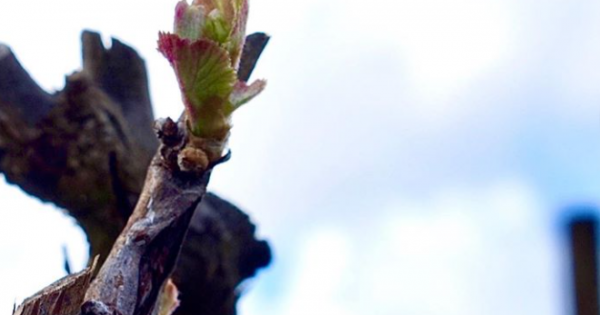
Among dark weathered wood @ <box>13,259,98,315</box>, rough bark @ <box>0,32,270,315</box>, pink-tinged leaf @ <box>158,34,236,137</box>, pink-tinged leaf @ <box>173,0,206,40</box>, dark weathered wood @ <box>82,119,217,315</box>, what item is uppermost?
rough bark @ <box>0,32,270,315</box>

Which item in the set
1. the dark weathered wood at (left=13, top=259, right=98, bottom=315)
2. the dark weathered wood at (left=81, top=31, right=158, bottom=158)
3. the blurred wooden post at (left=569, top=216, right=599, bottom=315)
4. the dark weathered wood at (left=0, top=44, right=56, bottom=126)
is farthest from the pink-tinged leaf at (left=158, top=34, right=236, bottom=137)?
the dark weathered wood at (left=81, top=31, right=158, bottom=158)

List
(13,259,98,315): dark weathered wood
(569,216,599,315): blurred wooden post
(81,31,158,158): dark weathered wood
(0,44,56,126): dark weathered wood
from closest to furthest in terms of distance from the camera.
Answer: (13,259,98,315): dark weathered wood
(569,216,599,315): blurred wooden post
(0,44,56,126): dark weathered wood
(81,31,158,158): dark weathered wood

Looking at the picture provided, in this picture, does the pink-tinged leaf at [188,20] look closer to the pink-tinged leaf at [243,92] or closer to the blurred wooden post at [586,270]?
the pink-tinged leaf at [243,92]

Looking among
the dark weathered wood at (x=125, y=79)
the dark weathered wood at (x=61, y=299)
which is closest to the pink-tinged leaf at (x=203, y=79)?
the dark weathered wood at (x=61, y=299)

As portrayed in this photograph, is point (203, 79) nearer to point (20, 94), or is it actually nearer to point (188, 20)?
point (188, 20)

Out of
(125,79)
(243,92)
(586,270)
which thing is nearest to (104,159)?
(125,79)

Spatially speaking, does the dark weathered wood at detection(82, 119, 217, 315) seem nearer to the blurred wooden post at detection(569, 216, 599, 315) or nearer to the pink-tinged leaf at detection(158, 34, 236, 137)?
the pink-tinged leaf at detection(158, 34, 236, 137)
